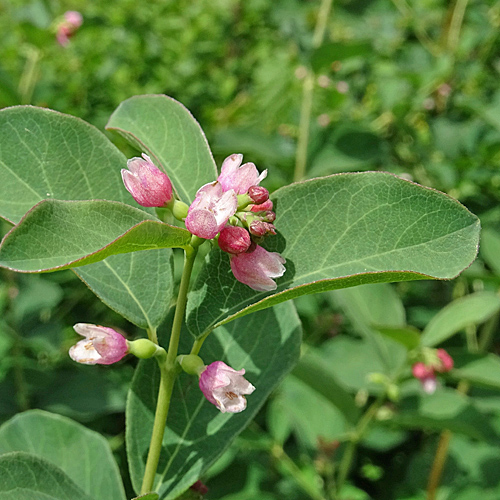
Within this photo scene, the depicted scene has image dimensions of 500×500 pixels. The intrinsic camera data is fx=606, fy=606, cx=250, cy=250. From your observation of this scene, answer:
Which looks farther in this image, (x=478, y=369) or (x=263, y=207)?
(x=478, y=369)

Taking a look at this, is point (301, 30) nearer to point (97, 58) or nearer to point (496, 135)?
point (496, 135)

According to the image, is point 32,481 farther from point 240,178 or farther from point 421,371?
point 421,371

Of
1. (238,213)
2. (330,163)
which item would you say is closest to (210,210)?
(238,213)

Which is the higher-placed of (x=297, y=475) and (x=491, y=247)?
(x=491, y=247)

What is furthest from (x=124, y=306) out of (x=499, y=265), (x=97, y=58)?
(x=97, y=58)

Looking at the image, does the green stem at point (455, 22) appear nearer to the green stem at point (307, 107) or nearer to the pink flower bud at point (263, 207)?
the green stem at point (307, 107)

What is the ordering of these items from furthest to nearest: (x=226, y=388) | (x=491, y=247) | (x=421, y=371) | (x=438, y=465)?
(x=491, y=247)
(x=438, y=465)
(x=421, y=371)
(x=226, y=388)
